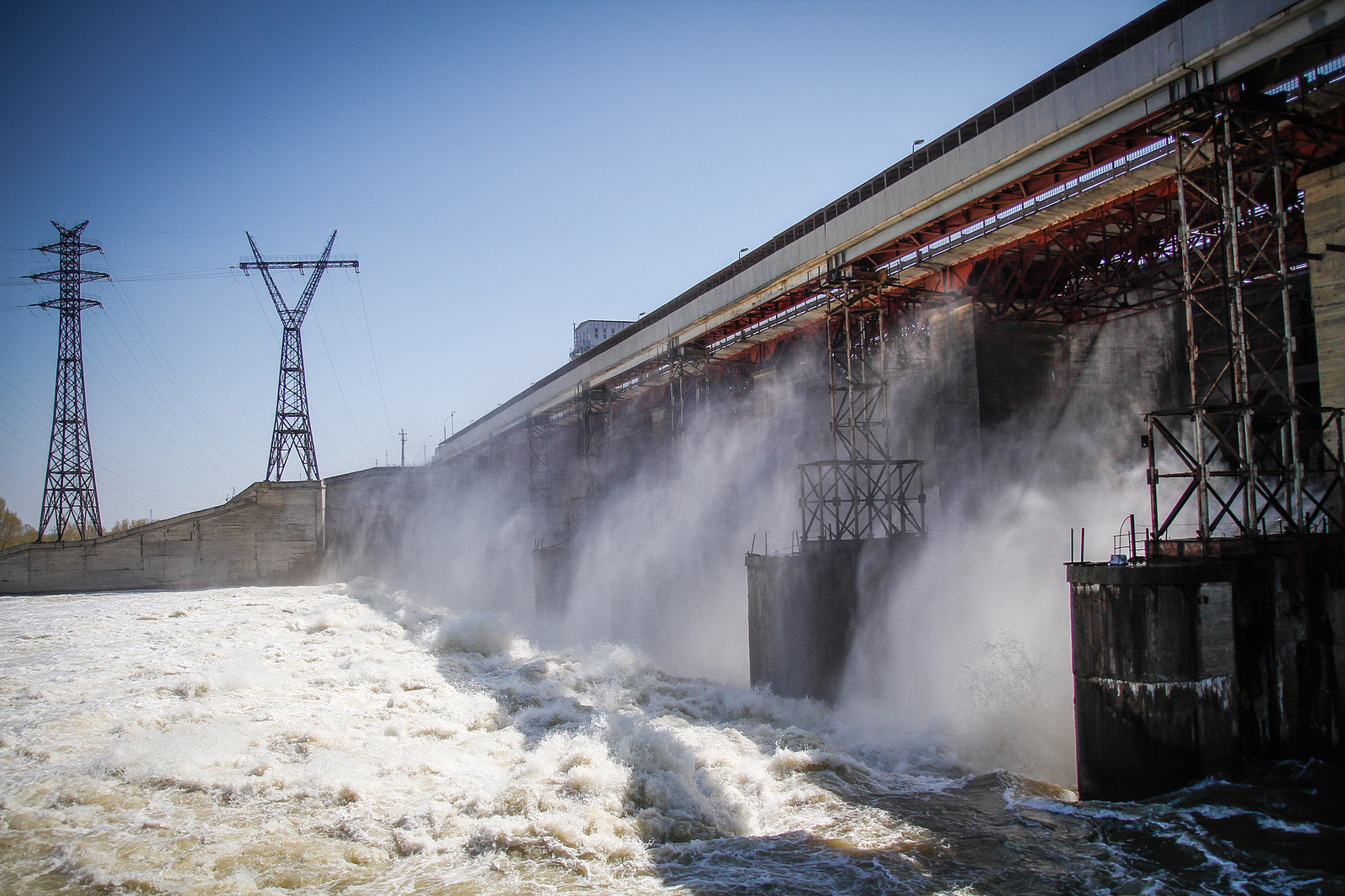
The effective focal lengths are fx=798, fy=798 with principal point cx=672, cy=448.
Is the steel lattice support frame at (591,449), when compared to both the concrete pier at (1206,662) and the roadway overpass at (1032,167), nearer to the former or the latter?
the roadway overpass at (1032,167)

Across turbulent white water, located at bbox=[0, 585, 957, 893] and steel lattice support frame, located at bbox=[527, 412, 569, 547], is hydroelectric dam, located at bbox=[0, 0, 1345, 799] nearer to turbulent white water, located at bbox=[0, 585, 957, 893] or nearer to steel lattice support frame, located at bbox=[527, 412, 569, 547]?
steel lattice support frame, located at bbox=[527, 412, 569, 547]

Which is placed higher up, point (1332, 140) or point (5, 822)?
point (1332, 140)

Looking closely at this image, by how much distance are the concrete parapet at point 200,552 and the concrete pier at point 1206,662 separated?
4749 centimetres

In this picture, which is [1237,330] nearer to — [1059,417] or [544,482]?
[1059,417]

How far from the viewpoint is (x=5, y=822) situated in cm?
1021

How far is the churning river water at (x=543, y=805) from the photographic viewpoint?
30.2 ft

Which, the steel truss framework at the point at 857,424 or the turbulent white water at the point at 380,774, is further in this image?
the steel truss framework at the point at 857,424

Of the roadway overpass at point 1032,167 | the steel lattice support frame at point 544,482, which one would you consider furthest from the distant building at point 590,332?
Result: the roadway overpass at point 1032,167

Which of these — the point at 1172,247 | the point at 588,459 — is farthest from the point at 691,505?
the point at 1172,247

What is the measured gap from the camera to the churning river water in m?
9.22

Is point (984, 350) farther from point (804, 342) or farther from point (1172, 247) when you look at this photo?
point (804, 342)

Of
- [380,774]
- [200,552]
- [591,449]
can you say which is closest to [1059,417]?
[380,774]

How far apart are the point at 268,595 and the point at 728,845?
37436 mm

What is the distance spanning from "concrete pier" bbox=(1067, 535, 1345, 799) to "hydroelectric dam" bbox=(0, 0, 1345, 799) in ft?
0.13
